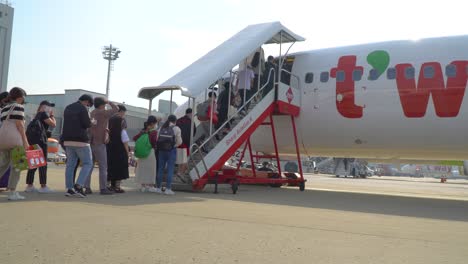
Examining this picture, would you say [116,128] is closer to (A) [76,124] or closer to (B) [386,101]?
(A) [76,124]

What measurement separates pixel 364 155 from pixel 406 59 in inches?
146

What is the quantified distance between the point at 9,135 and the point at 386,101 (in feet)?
30.2

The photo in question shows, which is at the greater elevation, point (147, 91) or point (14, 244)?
point (147, 91)

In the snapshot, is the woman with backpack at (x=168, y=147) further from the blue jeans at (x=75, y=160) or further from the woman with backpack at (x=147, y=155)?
the blue jeans at (x=75, y=160)

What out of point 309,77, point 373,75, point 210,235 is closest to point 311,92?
point 309,77

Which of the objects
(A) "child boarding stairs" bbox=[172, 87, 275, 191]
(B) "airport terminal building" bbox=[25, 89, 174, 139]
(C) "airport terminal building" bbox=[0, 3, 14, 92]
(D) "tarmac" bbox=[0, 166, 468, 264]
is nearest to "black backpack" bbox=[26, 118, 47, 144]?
(D) "tarmac" bbox=[0, 166, 468, 264]

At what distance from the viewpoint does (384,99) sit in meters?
11.9

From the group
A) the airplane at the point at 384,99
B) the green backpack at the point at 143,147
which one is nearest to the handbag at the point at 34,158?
the green backpack at the point at 143,147

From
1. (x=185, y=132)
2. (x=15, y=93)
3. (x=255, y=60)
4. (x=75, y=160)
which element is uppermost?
(x=255, y=60)

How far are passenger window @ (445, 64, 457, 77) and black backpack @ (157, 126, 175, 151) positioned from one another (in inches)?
281

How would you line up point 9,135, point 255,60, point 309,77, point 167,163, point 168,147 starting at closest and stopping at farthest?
point 9,135
point 168,147
point 167,163
point 309,77
point 255,60

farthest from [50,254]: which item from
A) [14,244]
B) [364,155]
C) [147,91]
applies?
[364,155]

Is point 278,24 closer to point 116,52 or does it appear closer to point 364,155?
point 364,155

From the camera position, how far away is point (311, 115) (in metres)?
13.2
